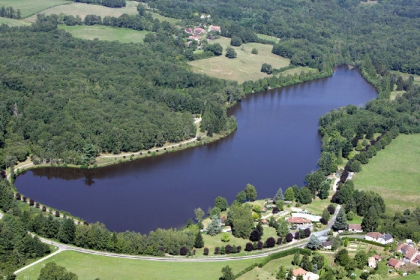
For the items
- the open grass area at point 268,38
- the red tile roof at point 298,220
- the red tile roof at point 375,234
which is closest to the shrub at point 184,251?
the red tile roof at point 298,220

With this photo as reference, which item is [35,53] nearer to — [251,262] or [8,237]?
[8,237]

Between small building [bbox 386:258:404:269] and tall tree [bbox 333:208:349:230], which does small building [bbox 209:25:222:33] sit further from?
small building [bbox 386:258:404:269]

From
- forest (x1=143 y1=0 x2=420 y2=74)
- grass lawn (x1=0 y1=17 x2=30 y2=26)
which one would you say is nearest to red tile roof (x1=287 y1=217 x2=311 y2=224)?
forest (x1=143 y1=0 x2=420 y2=74)

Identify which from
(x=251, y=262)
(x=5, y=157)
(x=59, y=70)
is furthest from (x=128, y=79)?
(x=251, y=262)

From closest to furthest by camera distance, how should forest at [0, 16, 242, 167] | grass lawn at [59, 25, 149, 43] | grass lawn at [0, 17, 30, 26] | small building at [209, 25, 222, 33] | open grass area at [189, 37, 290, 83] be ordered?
forest at [0, 16, 242, 167] → open grass area at [189, 37, 290, 83] → grass lawn at [59, 25, 149, 43] → grass lawn at [0, 17, 30, 26] → small building at [209, 25, 222, 33]

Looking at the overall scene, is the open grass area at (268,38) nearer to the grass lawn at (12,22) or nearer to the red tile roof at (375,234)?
the grass lawn at (12,22)

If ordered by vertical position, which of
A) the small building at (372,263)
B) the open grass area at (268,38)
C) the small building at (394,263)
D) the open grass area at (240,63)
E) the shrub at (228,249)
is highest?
the open grass area at (268,38)
